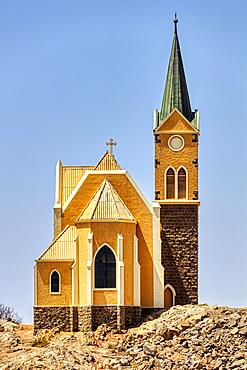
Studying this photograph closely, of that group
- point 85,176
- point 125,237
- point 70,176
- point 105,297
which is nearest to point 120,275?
point 105,297

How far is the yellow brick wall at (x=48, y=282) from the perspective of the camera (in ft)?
231

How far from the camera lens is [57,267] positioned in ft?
232

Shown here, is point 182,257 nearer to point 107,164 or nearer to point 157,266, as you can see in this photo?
point 157,266

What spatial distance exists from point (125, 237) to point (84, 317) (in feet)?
19.0

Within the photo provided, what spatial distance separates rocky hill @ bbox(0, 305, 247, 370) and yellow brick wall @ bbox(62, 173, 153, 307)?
4940 millimetres

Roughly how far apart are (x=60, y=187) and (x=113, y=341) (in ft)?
49.3

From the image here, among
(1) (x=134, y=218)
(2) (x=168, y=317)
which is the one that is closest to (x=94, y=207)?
(1) (x=134, y=218)

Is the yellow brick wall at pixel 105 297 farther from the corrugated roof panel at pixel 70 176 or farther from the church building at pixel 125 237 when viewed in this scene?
the corrugated roof panel at pixel 70 176

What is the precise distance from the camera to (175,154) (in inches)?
2990

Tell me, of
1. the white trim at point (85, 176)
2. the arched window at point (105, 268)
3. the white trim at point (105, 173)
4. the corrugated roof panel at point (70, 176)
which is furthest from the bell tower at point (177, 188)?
the arched window at point (105, 268)

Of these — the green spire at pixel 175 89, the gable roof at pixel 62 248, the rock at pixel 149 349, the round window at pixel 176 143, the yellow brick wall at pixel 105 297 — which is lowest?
the rock at pixel 149 349

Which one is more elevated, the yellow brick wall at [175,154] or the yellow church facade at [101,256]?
the yellow brick wall at [175,154]

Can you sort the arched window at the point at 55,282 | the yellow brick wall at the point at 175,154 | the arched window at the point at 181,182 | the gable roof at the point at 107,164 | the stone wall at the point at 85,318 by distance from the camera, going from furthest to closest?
the yellow brick wall at the point at 175,154
the arched window at the point at 181,182
the gable roof at the point at 107,164
the arched window at the point at 55,282
the stone wall at the point at 85,318

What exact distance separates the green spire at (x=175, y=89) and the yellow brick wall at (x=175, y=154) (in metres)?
1.03
